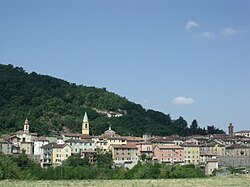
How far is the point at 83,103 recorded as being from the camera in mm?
171625

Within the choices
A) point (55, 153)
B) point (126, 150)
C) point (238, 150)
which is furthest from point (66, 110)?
point (238, 150)

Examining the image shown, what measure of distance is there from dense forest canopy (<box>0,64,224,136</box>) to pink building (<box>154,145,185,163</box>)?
1188 inches

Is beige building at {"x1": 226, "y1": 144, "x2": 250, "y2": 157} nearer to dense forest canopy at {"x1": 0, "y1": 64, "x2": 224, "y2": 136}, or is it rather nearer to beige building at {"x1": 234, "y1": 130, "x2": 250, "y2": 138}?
dense forest canopy at {"x1": 0, "y1": 64, "x2": 224, "y2": 136}

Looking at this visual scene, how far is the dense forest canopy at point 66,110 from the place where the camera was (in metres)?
136

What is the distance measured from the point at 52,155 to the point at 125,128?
46.2 m

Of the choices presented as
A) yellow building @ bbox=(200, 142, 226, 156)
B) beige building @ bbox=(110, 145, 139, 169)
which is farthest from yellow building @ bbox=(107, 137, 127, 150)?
yellow building @ bbox=(200, 142, 226, 156)

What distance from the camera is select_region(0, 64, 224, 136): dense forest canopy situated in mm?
135500

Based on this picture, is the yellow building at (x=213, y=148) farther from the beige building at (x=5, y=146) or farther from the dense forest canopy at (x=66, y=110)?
the beige building at (x=5, y=146)

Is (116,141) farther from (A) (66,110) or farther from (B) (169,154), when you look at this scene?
(A) (66,110)

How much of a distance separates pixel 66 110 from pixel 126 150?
53.2m

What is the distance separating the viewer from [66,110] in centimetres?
15112

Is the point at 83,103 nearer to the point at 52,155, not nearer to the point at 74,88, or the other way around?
the point at 74,88

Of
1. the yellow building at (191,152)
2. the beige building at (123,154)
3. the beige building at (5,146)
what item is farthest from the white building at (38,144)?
the yellow building at (191,152)

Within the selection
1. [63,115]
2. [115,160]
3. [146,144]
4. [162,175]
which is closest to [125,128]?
[63,115]
